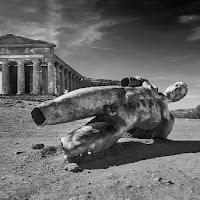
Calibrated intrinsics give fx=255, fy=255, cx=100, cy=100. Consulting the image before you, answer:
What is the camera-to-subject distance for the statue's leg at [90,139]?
5.38 meters

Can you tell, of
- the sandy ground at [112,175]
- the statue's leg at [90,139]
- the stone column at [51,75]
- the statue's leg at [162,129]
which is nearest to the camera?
the sandy ground at [112,175]

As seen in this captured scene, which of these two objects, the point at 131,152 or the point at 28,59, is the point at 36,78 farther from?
the point at 131,152

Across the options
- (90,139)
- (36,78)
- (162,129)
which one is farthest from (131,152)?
(36,78)

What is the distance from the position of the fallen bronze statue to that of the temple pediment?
31.9m

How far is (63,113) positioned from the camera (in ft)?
18.6

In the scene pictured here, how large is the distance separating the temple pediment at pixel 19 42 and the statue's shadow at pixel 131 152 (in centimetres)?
3253

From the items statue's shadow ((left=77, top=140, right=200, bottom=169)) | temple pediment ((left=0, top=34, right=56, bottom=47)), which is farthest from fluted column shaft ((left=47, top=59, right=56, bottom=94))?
statue's shadow ((left=77, top=140, right=200, bottom=169))

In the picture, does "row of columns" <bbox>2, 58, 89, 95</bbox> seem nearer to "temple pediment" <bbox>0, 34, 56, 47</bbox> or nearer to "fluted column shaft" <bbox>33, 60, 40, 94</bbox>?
"fluted column shaft" <bbox>33, 60, 40, 94</bbox>

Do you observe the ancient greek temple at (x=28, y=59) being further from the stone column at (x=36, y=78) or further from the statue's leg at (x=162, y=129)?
the statue's leg at (x=162, y=129)

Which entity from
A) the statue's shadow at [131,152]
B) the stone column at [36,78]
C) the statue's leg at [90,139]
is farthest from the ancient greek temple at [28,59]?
the statue's leg at [90,139]

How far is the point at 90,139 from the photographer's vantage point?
5559 mm

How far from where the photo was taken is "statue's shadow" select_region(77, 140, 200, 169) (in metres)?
5.62

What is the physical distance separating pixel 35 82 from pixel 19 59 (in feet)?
13.3

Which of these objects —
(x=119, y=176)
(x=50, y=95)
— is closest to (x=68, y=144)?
(x=119, y=176)
